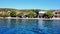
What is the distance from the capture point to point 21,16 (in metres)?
68.0

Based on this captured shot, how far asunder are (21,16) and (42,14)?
9235mm

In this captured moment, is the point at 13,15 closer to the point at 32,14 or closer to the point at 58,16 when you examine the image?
the point at 32,14

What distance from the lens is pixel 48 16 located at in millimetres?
60000

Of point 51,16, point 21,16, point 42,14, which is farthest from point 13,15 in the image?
point 51,16

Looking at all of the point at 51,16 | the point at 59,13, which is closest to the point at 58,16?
the point at 59,13

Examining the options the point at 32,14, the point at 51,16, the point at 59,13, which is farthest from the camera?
the point at 59,13

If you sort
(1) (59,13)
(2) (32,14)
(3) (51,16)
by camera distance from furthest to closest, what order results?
(1) (59,13)
(2) (32,14)
(3) (51,16)

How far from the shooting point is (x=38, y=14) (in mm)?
71562

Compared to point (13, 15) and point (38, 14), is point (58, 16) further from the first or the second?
point (13, 15)

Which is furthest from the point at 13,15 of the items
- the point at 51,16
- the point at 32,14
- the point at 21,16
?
the point at 51,16

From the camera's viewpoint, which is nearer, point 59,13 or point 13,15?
point 13,15

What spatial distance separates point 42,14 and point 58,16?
6997mm

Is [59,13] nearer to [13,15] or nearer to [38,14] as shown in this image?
[38,14]

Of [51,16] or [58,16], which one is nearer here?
[51,16]
